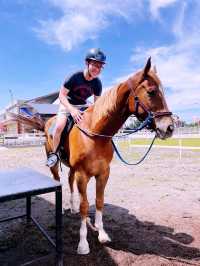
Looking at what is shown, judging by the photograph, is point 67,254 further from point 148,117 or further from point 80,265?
point 148,117

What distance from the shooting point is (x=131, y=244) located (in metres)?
3.61

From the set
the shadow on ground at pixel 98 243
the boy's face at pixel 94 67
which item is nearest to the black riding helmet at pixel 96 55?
the boy's face at pixel 94 67

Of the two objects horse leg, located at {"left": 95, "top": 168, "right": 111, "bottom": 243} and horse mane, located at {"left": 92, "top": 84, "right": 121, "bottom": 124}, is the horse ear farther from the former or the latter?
horse leg, located at {"left": 95, "top": 168, "right": 111, "bottom": 243}

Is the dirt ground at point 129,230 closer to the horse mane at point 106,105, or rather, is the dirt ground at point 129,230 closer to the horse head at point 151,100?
the horse head at point 151,100

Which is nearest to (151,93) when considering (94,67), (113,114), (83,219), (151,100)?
(151,100)

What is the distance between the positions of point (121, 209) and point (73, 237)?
5.32ft

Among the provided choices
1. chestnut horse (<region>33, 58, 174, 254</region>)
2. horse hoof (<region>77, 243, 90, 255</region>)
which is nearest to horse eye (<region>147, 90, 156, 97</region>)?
chestnut horse (<region>33, 58, 174, 254</region>)

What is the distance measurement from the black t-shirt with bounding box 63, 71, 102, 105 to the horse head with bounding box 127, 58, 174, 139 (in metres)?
1.11

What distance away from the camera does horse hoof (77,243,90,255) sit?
3332 mm

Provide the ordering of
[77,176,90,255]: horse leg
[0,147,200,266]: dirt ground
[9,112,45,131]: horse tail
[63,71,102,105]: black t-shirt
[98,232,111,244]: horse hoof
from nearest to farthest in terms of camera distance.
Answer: [0,147,200,266]: dirt ground
[77,176,90,255]: horse leg
[98,232,111,244]: horse hoof
[63,71,102,105]: black t-shirt
[9,112,45,131]: horse tail

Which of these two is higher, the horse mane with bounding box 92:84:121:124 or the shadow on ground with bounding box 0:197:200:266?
the horse mane with bounding box 92:84:121:124

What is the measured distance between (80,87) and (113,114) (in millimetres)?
986

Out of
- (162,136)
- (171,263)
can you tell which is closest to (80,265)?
(171,263)

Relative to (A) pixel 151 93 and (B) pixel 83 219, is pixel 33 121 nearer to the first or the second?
(B) pixel 83 219
